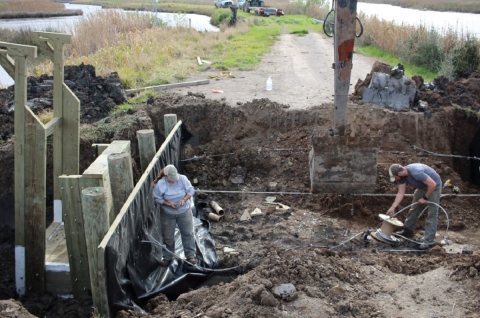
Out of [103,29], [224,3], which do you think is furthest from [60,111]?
[224,3]

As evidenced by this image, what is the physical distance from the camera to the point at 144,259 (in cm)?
756

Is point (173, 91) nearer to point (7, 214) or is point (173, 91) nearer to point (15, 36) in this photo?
point (7, 214)

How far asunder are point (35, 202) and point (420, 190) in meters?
6.23

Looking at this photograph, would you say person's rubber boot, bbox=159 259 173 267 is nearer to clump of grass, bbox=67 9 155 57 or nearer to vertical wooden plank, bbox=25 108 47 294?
vertical wooden plank, bbox=25 108 47 294

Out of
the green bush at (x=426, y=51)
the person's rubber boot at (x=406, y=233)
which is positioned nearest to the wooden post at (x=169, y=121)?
the person's rubber boot at (x=406, y=233)

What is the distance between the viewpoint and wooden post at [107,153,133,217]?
24.9ft

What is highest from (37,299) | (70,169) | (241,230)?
(70,169)

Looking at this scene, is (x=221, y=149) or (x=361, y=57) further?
(x=361, y=57)

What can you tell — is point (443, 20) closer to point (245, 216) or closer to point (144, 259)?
point (245, 216)

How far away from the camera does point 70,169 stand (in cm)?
891

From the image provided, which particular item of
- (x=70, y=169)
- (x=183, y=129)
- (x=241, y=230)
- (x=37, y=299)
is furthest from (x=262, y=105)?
(x=37, y=299)

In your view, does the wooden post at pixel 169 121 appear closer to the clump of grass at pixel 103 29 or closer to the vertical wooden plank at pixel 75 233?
the vertical wooden plank at pixel 75 233

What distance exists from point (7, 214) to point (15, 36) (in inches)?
698

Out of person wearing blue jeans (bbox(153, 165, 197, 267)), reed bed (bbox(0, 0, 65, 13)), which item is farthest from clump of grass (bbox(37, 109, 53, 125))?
reed bed (bbox(0, 0, 65, 13))
